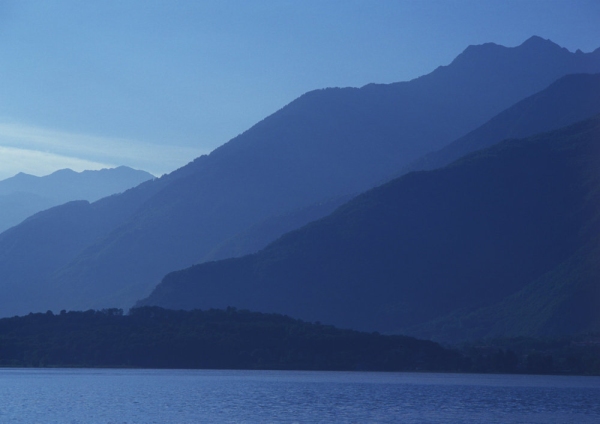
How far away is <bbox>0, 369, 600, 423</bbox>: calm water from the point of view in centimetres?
7456

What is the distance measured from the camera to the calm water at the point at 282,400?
74.6 m

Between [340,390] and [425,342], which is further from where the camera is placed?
[425,342]

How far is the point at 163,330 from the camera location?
16688 cm

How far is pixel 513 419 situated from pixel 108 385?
53.1 meters

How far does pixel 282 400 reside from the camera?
91312 mm

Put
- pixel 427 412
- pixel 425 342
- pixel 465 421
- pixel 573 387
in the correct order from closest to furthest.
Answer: pixel 465 421 < pixel 427 412 < pixel 573 387 < pixel 425 342

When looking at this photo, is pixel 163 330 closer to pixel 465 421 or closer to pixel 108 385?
pixel 108 385

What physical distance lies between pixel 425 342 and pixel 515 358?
17.3 metres

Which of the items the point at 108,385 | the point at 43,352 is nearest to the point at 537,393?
the point at 108,385

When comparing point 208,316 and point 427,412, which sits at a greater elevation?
point 208,316

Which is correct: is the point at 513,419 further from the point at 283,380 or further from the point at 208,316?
the point at 208,316

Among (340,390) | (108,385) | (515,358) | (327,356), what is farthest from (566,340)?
(108,385)

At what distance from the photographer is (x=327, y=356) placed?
16800cm

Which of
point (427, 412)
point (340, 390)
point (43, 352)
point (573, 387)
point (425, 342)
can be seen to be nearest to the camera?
point (427, 412)
